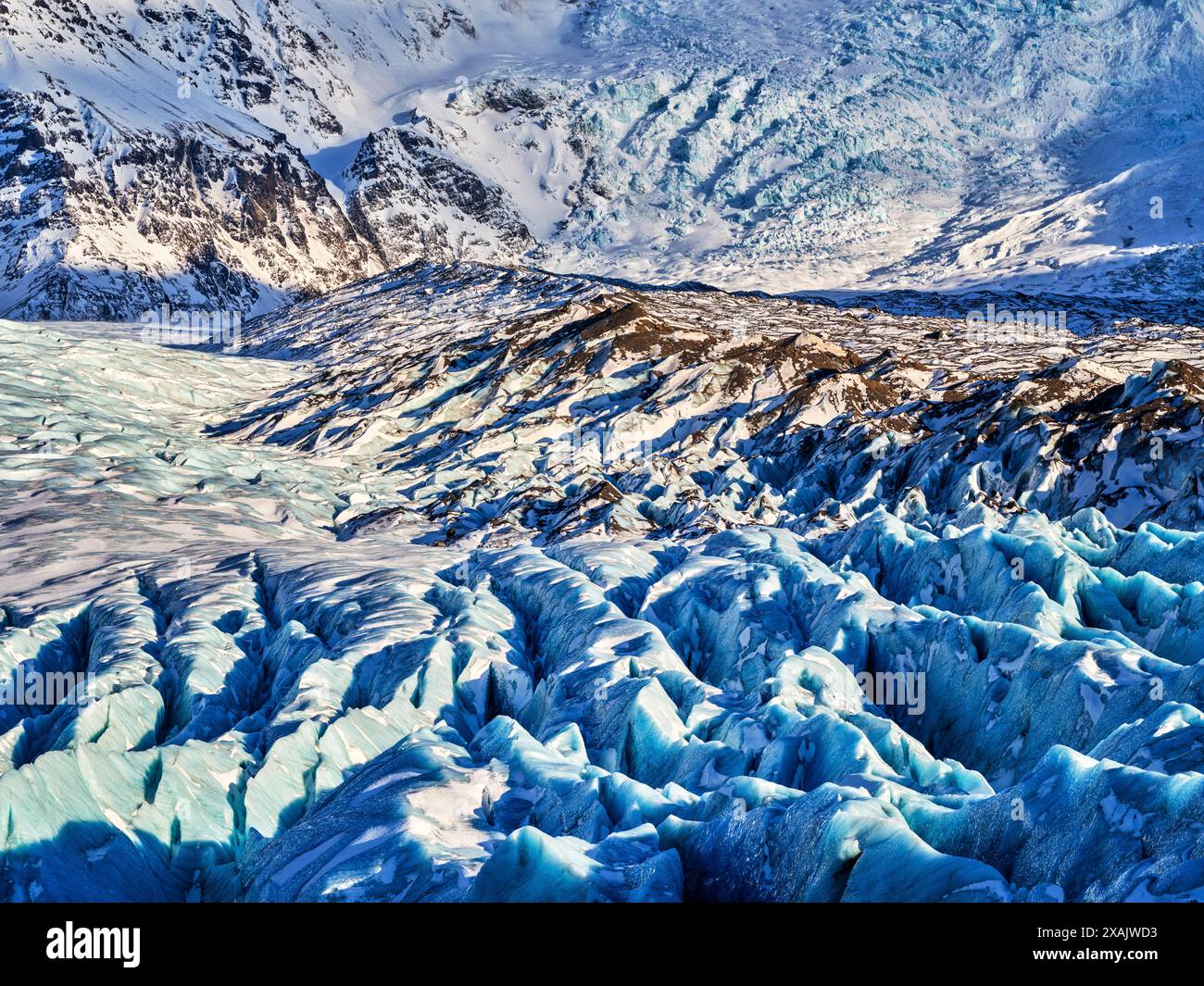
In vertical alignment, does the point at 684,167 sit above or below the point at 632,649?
above

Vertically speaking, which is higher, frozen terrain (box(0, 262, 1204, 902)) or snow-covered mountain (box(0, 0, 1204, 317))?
snow-covered mountain (box(0, 0, 1204, 317))

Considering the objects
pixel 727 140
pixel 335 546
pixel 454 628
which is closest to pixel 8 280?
pixel 727 140

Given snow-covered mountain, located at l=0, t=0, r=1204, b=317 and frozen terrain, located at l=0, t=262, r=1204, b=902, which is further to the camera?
snow-covered mountain, located at l=0, t=0, r=1204, b=317

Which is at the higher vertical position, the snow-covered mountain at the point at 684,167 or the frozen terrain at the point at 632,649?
the snow-covered mountain at the point at 684,167

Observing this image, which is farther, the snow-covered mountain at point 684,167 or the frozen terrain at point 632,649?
the snow-covered mountain at point 684,167

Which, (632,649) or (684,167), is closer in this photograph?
(632,649)
